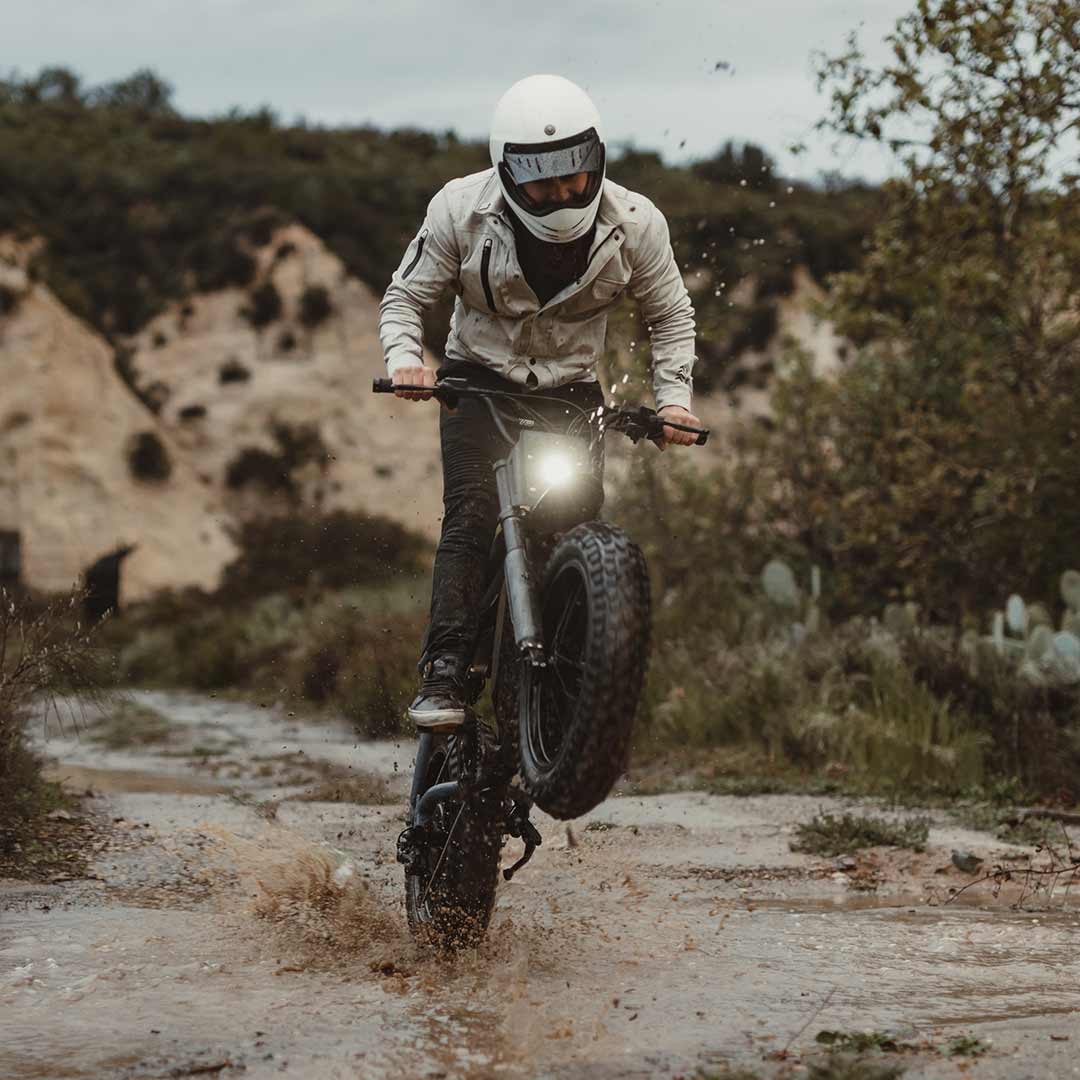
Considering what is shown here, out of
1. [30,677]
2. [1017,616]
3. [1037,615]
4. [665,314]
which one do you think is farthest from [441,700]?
[1037,615]

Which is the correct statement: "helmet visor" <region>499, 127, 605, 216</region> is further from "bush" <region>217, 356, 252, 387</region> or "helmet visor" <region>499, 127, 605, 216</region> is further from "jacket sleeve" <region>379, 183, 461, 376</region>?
"bush" <region>217, 356, 252, 387</region>

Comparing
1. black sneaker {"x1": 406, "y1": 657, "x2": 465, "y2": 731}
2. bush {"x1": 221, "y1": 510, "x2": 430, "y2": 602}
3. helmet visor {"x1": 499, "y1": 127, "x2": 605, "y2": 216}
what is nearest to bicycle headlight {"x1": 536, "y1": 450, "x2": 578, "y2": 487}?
black sneaker {"x1": 406, "y1": 657, "x2": 465, "y2": 731}

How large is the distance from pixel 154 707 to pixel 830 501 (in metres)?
6.46

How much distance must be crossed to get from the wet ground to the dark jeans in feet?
3.13

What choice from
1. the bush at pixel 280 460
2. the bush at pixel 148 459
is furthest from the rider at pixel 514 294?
the bush at pixel 280 460

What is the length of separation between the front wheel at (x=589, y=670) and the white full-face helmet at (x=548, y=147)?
924 millimetres

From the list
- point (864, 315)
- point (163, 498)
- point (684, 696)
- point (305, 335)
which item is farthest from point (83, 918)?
point (305, 335)

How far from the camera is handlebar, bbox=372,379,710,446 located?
448cm

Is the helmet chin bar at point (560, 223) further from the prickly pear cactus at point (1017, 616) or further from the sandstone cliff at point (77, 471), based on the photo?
the sandstone cliff at point (77, 471)

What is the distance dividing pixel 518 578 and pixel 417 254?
3.74ft

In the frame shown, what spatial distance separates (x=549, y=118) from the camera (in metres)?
4.30

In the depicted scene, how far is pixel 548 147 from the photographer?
14.1ft

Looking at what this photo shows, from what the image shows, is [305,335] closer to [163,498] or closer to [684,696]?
[163,498]

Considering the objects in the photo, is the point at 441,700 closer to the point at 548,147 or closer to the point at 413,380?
the point at 413,380
